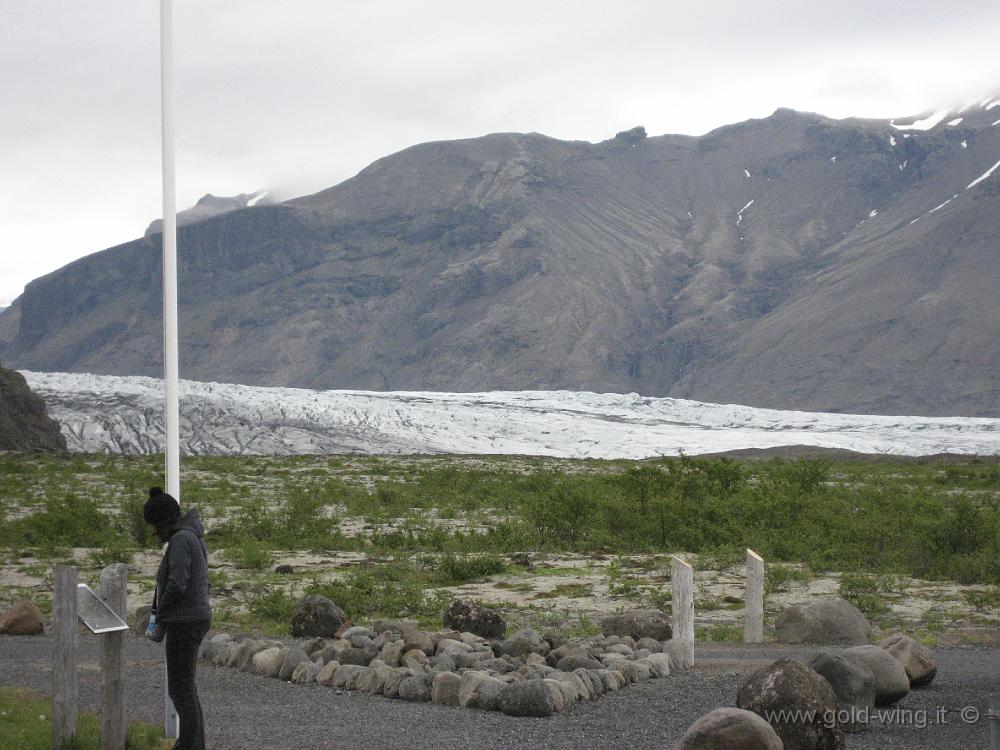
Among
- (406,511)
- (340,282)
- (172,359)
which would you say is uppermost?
(340,282)

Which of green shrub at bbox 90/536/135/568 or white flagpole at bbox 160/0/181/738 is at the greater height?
white flagpole at bbox 160/0/181/738

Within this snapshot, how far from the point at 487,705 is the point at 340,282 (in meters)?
183

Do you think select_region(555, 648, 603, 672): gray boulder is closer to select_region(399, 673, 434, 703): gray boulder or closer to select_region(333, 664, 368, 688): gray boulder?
select_region(399, 673, 434, 703): gray boulder

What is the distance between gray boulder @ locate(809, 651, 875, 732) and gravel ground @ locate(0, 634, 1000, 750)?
0.16 meters

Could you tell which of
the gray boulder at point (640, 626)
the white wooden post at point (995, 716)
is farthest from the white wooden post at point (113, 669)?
A: the gray boulder at point (640, 626)

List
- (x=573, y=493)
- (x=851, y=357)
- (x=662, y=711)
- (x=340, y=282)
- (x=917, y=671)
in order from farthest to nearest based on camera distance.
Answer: (x=340, y=282), (x=851, y=357), (x=573, y=493), (x=917, y=671), (x=662, y=711)

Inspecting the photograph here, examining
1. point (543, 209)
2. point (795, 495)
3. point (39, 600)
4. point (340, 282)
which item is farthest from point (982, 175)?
point (39, 600)

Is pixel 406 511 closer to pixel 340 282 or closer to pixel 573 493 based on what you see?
pixel 573 493

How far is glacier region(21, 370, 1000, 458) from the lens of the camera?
Answer: 2435 inches

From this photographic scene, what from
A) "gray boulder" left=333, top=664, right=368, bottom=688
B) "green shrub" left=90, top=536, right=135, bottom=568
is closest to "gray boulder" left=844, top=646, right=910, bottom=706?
"gray boulder" left=333, top=664, right=368, bottom=688

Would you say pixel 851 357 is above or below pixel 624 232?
below

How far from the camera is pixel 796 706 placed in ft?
25.9

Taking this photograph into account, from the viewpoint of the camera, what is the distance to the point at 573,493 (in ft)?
79.0

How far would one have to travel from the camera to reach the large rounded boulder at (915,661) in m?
9.98
